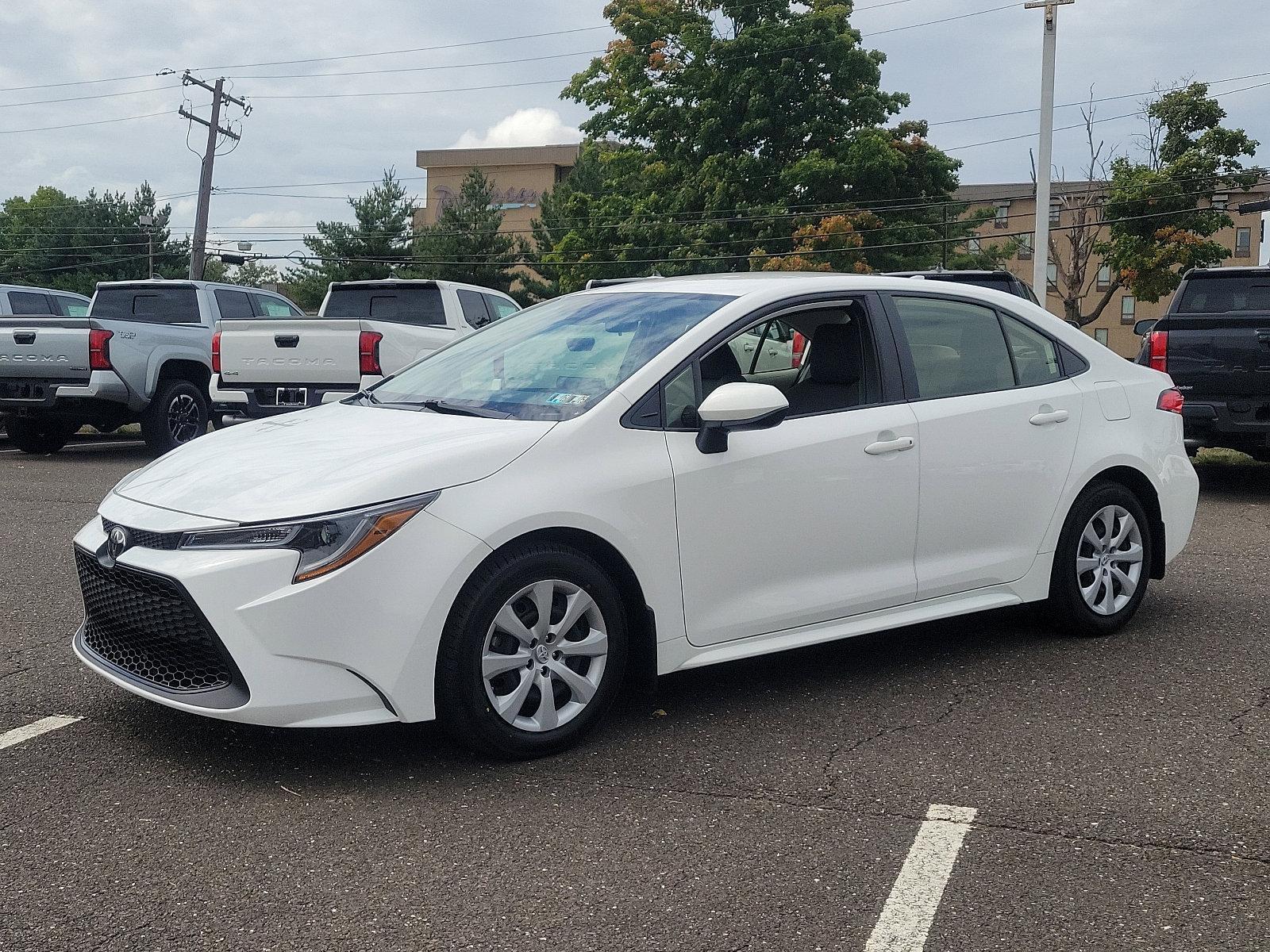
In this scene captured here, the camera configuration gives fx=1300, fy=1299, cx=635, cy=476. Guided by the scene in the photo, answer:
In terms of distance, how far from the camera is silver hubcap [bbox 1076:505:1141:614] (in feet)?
18.6

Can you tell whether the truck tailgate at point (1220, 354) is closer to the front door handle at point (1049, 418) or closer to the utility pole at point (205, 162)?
the front door handle at point (1049, 418)

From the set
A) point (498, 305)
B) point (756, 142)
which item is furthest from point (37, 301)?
point (756, 142)

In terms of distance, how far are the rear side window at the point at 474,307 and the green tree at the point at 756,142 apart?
25901 millimetres

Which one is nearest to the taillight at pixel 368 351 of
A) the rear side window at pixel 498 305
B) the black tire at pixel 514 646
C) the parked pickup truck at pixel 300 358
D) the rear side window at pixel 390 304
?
the parked pickup truck at pixel 300 358

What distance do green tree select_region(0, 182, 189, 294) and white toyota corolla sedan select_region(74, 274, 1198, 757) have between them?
235ft

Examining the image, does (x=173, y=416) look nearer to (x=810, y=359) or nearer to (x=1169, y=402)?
(x=810, y=359)

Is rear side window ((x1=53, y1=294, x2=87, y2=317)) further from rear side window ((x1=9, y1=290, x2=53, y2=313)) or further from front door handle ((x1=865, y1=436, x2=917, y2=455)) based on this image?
front door handle ((x1=865, y1=436, x2=917, y2=455))

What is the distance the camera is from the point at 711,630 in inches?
176

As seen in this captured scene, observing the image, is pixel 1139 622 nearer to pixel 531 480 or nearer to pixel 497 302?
pixel 531 480

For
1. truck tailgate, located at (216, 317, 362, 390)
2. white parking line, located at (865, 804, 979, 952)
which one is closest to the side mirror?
white parking line, located at (865, 804, 979, 952)

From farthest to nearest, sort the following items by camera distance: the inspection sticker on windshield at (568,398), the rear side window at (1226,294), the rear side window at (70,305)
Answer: the rear side window at (70,305), the rear side window at (1226,294), the inspection sticker on windshield at (568,398)

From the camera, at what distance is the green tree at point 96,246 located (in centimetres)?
7288

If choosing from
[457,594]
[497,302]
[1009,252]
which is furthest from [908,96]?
[457,594]

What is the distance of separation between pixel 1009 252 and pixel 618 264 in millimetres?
14968
